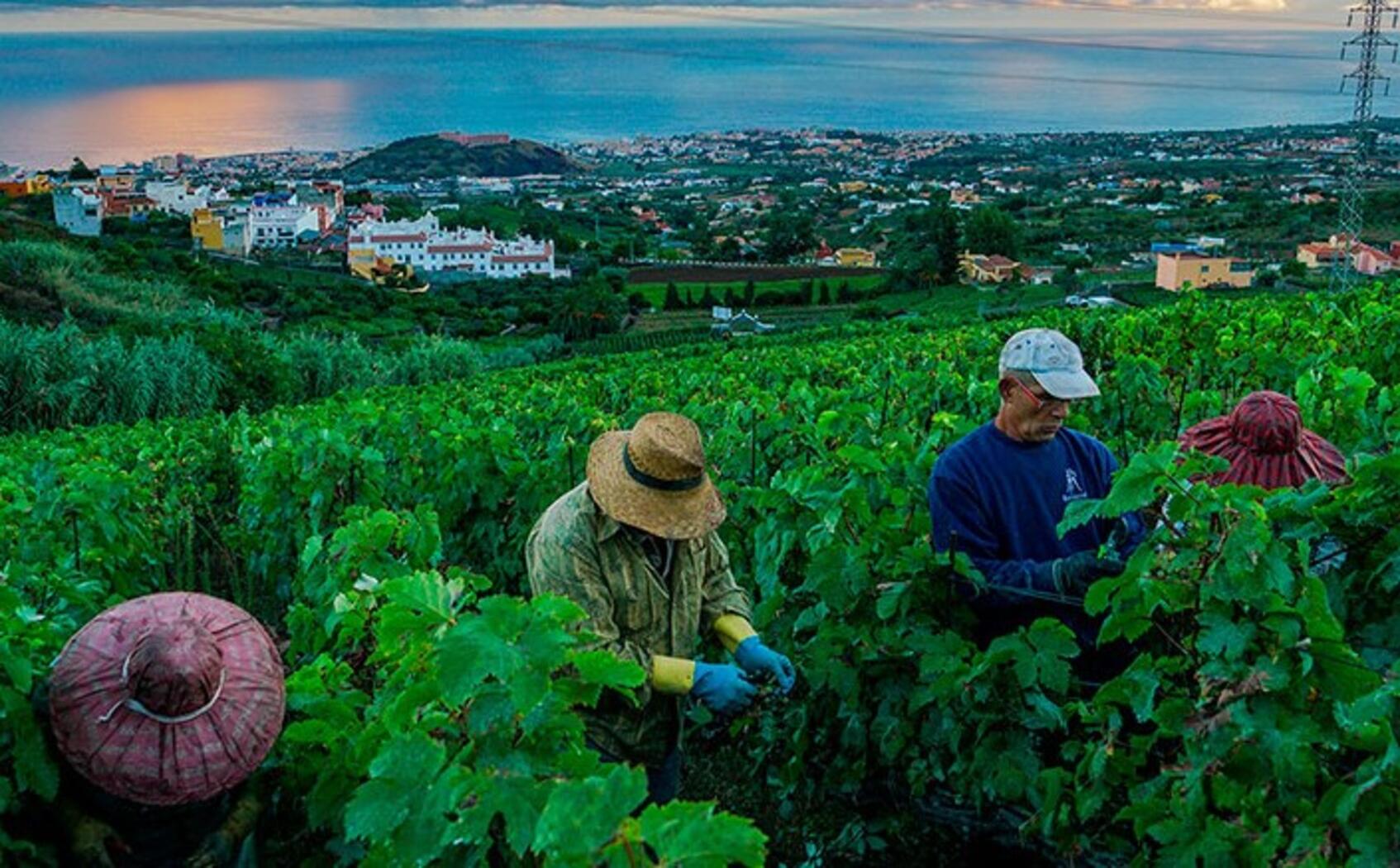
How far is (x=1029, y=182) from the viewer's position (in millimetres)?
141500

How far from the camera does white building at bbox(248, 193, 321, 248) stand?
9262 cm

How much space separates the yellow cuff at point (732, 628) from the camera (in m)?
3.58

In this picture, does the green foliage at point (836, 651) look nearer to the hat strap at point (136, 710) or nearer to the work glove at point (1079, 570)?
the work glove at point (1079, 570)

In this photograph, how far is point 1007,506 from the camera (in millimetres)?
3586

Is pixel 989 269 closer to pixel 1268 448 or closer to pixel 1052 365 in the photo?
pixel 1268 448

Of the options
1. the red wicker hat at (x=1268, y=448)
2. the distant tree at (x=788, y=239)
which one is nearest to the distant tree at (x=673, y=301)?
the distant tree at (x=788, y=239)

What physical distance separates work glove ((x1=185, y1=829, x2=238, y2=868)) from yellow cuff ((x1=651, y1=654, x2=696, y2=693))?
44.6 inches

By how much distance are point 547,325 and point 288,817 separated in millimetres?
57815

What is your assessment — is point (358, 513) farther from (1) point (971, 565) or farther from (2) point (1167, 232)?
(2) point (1167, 232)

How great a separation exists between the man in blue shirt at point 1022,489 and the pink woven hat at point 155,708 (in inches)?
78.7

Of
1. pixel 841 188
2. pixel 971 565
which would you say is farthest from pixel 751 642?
pixel 841 188

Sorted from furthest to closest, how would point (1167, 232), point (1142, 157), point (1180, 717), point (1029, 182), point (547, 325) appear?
point (1142, 157)
point (1029, 182)
point (1167, 232)
point (547, 325)
point (1180, 717)

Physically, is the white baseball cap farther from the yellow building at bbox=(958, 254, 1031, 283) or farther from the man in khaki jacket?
the yellow building at bbox=(958, 254, 1031, 283)

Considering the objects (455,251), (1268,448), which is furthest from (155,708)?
(455,251)
